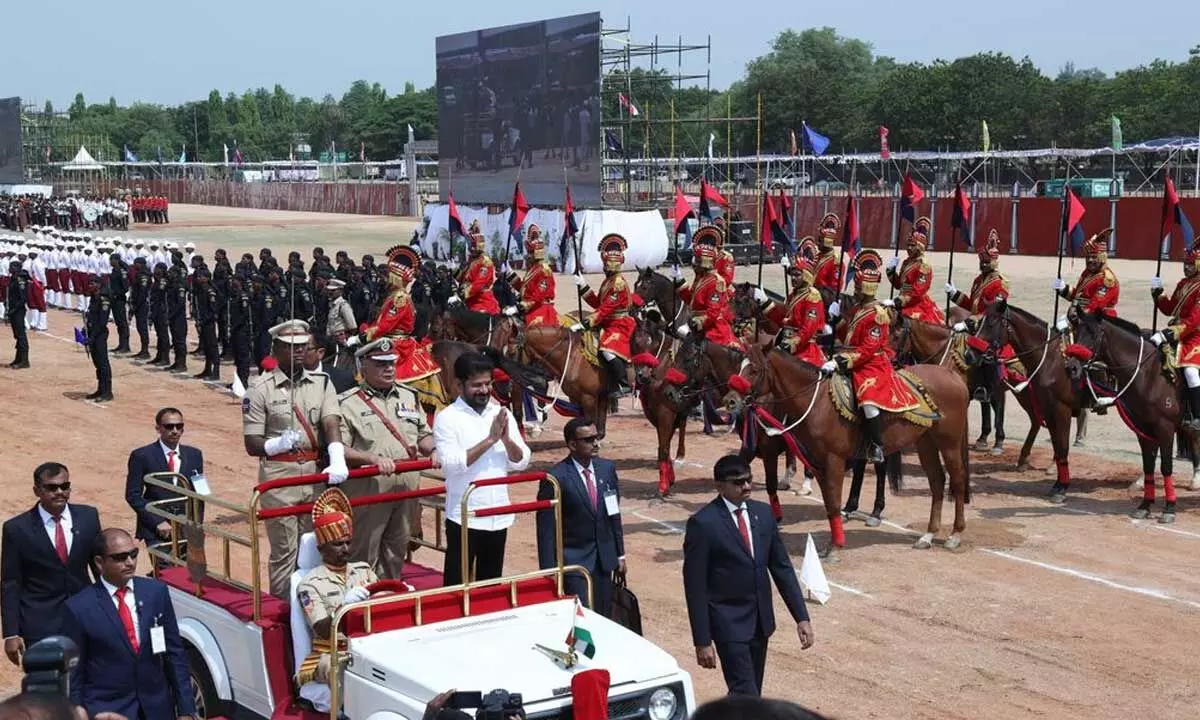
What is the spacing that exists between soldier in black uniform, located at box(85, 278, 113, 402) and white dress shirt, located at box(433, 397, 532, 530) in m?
15.8

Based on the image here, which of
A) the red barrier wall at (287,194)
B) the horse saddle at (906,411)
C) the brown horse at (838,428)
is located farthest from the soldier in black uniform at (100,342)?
the red barrier wall at (287,194)

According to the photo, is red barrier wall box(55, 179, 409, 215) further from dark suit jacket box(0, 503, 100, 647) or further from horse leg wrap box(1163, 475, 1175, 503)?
dark suit jacket box(0, 503, 100, 647)

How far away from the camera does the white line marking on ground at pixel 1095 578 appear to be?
12.3 metres

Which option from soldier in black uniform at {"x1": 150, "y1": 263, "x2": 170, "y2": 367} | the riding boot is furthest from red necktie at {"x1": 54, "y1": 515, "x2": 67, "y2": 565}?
soldier in black uniform at {"x1": 150, "y1": 263, "x2": 170, "y2": 367}

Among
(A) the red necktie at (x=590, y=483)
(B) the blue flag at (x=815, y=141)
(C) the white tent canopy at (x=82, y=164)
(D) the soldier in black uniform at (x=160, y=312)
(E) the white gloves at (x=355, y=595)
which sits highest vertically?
(B) the blue flag at (x=815, y=141)

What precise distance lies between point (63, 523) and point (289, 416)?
1989 millimetres

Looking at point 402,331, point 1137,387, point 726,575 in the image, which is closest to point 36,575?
point 726,575

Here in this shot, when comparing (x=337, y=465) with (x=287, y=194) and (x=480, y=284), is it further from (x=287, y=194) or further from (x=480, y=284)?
(x=287, y=194)

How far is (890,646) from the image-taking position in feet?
36.1

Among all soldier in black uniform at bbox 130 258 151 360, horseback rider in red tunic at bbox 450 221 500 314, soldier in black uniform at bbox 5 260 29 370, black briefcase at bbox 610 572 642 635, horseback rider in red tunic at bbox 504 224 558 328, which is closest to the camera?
black briefcase at bbox 610 572 642 635

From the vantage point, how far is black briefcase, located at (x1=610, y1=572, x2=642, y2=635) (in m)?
8.45

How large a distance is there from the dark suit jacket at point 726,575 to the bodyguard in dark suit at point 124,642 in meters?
2.57

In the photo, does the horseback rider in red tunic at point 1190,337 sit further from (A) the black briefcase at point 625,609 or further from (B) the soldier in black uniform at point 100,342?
(B) the soldier in black uniform at point 100,342

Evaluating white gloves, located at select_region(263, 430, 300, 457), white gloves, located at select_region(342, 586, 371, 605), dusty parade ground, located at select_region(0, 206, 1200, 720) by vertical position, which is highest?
white gloves, located at select_region(263, 430, 300, 457)
